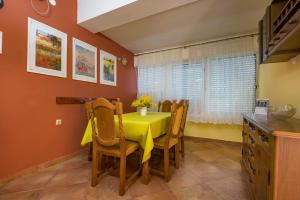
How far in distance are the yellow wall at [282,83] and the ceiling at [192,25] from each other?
93 cm

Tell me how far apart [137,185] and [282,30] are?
215 cm

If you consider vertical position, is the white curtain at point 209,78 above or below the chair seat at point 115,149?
above

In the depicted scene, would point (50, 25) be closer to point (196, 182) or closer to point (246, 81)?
point (196, 182)

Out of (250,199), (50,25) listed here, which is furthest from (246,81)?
(50,25)

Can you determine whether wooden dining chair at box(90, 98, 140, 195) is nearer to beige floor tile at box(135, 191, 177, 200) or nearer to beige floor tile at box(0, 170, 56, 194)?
beige floor tile at box(135, 191, 177, 200)

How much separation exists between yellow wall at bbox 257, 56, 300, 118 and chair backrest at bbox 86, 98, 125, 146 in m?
2.15

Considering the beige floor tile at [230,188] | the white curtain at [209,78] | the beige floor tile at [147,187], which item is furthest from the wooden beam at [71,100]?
the beige floor tile at [230,188]

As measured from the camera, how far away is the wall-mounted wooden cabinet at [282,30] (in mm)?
1167

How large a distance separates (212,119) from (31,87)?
342 centimetres

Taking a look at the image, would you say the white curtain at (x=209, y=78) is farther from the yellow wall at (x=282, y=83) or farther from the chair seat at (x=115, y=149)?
the chair seat at (x=115, y=149)

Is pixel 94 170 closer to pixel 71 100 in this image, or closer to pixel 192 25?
pixel 71 100

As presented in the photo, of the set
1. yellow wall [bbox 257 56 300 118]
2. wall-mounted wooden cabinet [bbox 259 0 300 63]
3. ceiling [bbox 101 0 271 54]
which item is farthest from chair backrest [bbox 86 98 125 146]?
yellow wall [bbox 257 56 300 118]

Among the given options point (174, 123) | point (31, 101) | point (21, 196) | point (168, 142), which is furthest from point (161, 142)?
point (31, 101)

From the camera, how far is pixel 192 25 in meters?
2.91
